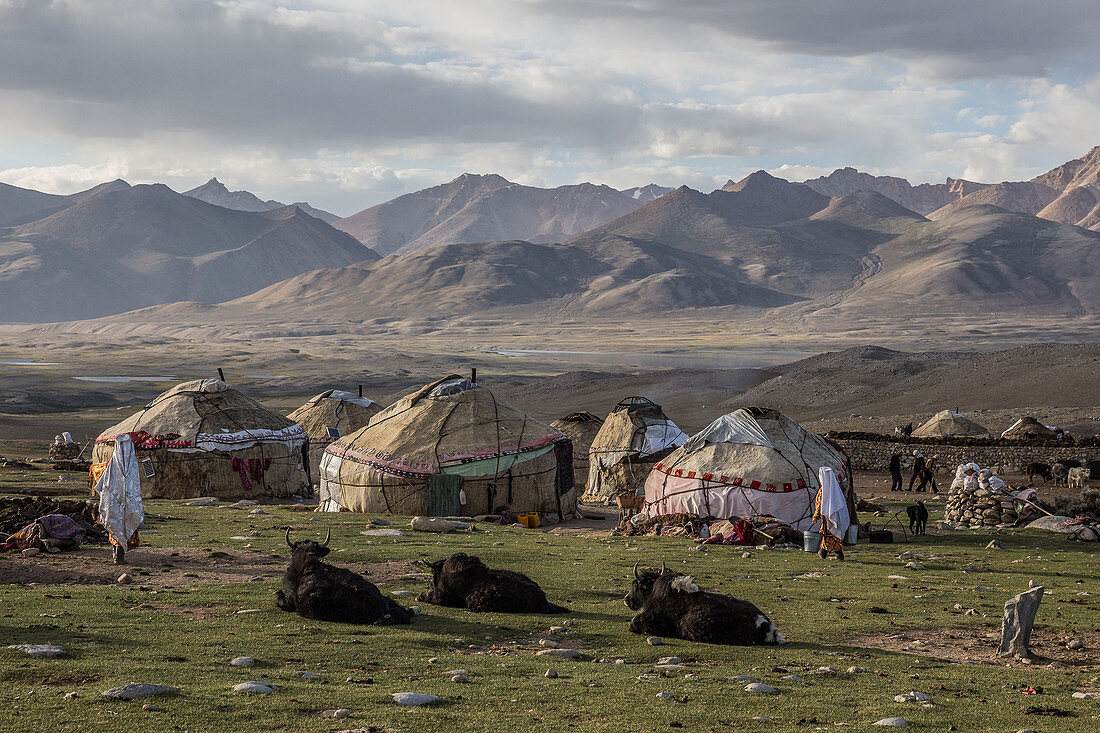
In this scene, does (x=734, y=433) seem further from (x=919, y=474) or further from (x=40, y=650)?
(x=40, y=650)

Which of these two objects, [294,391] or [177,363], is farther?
[177,363]

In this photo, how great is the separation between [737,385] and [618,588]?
66.3 meters

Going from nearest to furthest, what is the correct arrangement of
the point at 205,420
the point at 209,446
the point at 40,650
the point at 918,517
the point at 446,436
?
the point at 40,650 → the point at 918,517 → the point at 446,436 → the point at 209,446 → the point at 205,420

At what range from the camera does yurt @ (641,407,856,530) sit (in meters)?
22.2

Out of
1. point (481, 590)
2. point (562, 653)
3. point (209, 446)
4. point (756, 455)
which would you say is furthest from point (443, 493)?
point (562, 653)

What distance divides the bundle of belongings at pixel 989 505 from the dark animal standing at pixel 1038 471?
357 inches

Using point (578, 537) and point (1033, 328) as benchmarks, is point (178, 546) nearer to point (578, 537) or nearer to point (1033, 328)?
point (578, 537)

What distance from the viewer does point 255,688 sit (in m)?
8.32

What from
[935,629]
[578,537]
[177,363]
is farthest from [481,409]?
[177,363]

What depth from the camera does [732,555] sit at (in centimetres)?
1888

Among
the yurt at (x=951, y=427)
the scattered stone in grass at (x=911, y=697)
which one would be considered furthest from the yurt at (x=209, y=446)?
the yurt at (x=951, y=427)

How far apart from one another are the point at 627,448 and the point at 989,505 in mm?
12032

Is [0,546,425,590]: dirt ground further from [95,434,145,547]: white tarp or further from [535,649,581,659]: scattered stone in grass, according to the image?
[535,649,581,659]: scattered stone in grass

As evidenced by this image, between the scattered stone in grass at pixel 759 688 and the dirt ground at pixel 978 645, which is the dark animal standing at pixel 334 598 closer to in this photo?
the scattered stone in grass at pixel 759 688
